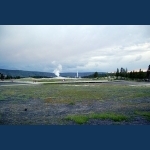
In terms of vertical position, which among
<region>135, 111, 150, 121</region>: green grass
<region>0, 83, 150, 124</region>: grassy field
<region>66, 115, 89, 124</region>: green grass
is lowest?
<region>66, 115, 89, 124</region>: green grass

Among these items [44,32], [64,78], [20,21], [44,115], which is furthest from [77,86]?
[20,21]

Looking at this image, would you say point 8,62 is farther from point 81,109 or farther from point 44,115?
point 81,109

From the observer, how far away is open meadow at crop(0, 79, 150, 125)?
6.65 m

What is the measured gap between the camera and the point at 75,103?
7141 mm

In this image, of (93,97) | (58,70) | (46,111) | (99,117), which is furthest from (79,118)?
(58,70)

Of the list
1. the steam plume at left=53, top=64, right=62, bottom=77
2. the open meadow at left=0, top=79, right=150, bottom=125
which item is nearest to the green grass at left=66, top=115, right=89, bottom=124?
the open meadow at left=0, top=79, right=150, bottom=125

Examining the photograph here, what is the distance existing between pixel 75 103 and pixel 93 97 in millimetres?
658

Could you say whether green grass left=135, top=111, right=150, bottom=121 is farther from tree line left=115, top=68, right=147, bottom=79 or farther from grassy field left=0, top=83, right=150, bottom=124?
tree line left=115, top=68, right=147, bottom=79

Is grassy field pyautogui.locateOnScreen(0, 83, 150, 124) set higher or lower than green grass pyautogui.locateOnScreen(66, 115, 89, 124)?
higher

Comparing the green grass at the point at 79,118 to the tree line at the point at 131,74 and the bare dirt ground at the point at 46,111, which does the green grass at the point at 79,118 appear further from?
the tree line at the point at 131,74

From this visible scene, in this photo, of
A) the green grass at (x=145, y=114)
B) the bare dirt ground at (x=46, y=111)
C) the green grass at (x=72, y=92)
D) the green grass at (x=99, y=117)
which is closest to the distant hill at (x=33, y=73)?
the green grass at (x=72, y=92)

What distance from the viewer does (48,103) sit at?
7145 millimetres

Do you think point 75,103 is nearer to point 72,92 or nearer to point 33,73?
point 72,92

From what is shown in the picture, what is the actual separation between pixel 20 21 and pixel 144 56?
13.6ft
